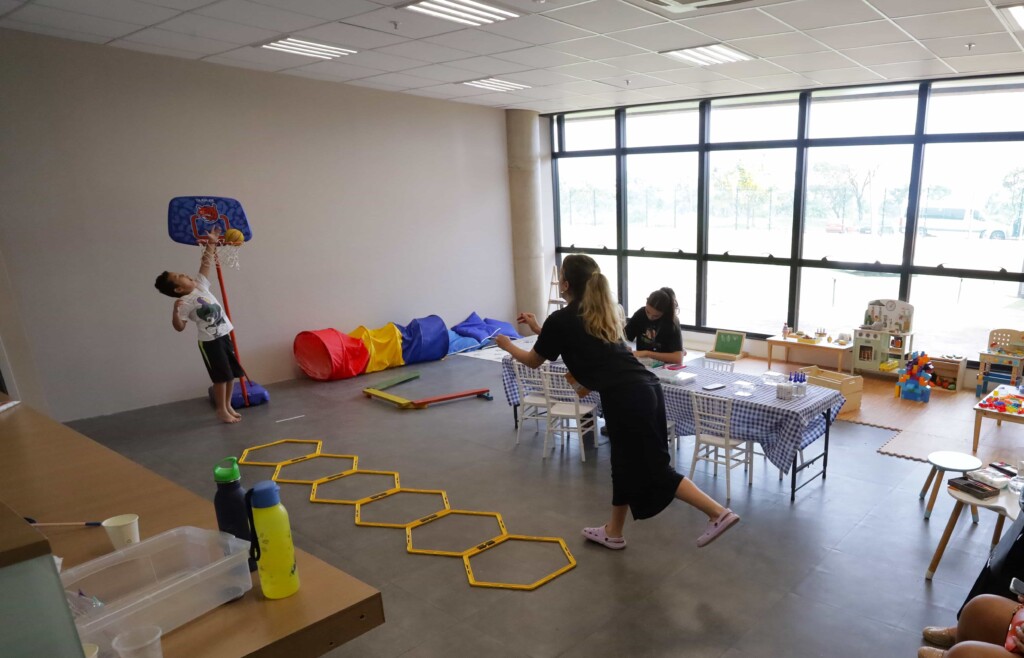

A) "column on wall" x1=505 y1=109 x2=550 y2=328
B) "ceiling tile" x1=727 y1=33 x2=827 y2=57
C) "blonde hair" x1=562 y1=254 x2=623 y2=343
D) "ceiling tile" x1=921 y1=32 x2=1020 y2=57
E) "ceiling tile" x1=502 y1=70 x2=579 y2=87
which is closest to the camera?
"blonde hair" x1=562 y1=254 x2=623 y2=343

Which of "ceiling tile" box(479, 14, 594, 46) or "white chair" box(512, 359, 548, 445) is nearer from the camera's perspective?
"ceiling tile" box(479, 14, 594, 46)

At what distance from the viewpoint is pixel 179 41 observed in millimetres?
5258

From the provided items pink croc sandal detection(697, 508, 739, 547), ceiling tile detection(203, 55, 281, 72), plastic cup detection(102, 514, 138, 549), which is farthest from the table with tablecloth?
ceiling tile detection(203, 55, 281, 72)

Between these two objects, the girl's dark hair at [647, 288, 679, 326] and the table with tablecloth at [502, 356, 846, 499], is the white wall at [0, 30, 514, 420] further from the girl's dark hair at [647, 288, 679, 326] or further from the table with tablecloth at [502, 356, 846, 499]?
the table with tablecloth at [502, 356, 846, 499]

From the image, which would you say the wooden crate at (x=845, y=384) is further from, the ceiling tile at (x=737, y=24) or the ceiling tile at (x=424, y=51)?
the ceiling tile at (x=424, y=51)

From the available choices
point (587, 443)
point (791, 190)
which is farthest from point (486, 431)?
point (791, 190)

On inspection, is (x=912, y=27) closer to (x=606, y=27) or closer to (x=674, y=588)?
(x=606, y=27)

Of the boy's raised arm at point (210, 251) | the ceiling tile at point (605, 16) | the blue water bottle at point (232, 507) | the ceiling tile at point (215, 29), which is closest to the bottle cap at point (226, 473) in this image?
the blue water bottle at point (232, 507)

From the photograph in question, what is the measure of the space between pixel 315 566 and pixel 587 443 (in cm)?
383

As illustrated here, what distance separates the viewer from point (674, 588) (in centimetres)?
320

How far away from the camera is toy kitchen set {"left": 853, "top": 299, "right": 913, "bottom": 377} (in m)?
6.98

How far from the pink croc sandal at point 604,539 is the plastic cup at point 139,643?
269 centimetres

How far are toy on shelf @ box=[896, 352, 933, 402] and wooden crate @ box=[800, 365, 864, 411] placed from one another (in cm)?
71

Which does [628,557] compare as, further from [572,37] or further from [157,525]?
[572,37]
